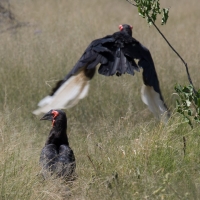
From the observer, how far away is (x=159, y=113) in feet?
20.1

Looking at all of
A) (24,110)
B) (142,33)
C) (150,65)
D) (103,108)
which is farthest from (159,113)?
(142,33)

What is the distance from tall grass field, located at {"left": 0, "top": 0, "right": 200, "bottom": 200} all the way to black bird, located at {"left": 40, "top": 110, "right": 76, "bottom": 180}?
0.09m

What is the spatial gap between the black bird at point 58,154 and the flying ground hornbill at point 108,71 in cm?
23

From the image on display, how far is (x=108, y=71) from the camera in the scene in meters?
6.06

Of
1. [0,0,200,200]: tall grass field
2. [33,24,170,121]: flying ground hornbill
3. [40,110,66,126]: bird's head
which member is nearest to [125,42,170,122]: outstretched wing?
[33,24,170,121]: flying ground hornbill

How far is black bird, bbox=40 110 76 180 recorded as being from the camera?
4887mm

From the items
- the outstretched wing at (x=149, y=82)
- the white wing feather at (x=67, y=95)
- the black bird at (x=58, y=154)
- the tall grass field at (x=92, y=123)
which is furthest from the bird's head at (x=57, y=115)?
the outstretched wing at (x=149, y=82)

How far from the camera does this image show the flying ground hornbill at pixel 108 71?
5805 millimetres

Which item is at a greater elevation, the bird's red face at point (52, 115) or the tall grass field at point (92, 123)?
the bird's red face at point (52, 115)

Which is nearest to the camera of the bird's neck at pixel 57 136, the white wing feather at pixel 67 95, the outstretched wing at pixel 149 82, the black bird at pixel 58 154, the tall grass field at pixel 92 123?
the tall grass field at pixel 92 123

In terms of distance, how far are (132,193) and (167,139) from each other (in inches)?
41.1

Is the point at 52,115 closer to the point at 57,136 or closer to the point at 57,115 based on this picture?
the point at 57,115

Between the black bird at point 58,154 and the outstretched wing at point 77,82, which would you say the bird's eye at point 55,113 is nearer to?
the black bird at point 58,154

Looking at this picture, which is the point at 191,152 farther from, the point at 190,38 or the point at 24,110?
the point at 190,38
